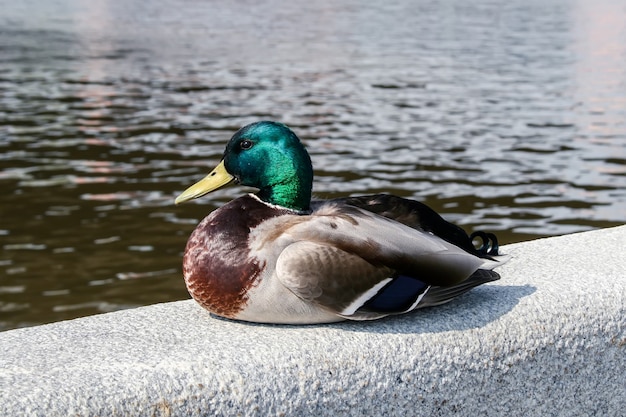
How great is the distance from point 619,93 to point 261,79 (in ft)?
20.2

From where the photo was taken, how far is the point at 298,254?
2.91 m

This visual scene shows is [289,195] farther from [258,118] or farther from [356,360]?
[258,118]

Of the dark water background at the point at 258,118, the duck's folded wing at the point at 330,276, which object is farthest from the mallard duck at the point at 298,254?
the dark water background at the point at 258,118

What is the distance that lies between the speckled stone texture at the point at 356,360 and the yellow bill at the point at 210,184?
397mm

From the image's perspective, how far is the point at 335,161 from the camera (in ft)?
35.5

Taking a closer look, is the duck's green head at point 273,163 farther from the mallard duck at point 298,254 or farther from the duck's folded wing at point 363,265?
the duck's folded wing at point 363,265

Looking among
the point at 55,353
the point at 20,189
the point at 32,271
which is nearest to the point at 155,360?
the point at 55,353

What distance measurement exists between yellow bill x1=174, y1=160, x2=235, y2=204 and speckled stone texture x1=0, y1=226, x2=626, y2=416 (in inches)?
15.6

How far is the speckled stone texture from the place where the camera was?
9.12 feet

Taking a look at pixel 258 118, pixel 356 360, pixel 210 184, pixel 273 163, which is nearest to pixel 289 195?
pixel 273 163

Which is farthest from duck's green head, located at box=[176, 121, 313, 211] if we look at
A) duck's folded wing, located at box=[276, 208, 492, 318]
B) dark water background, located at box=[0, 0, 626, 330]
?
dark water background, located at box=[0, 0, 626, 330]

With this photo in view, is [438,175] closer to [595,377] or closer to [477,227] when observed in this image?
[477,227]

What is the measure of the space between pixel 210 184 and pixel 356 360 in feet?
2.33

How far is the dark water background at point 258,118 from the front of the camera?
299 inches
